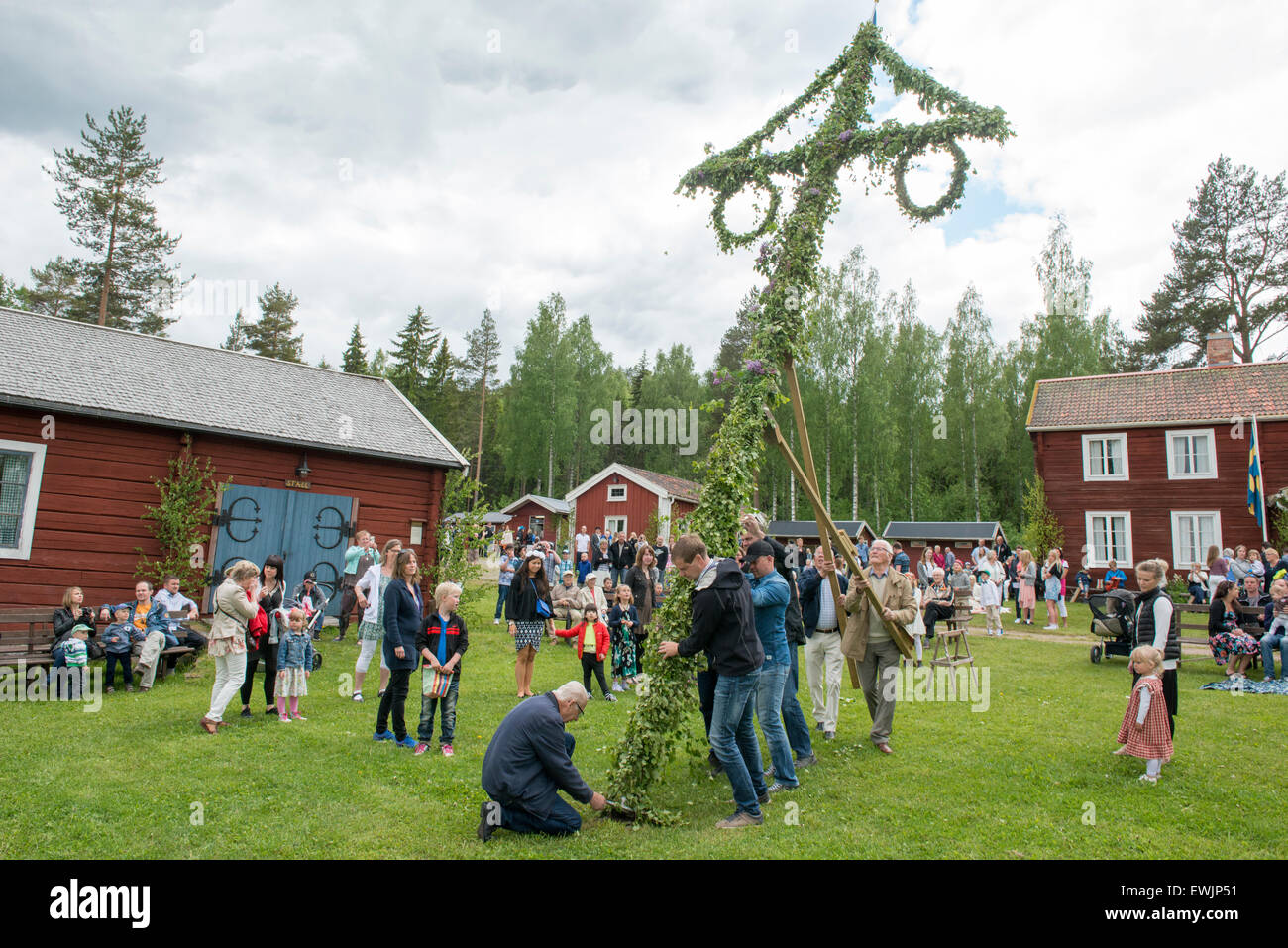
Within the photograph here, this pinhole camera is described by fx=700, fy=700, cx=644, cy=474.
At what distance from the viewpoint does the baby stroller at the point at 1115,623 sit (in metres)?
11.3

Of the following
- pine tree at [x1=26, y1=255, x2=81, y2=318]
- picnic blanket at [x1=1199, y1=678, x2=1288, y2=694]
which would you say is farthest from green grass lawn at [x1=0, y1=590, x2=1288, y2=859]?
pine tree at [x1=26, y1=255, x2=81, y2=318]

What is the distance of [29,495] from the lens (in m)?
10.9

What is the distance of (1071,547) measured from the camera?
2508cm

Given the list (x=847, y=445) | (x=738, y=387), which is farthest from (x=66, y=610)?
(x=847, y=445)

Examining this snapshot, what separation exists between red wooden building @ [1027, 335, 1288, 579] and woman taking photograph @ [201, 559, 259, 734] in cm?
2601

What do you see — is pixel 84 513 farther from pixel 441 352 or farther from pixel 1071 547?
pixel 441 352

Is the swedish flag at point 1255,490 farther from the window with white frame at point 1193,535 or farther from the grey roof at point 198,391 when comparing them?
the grey roof at point 198,391

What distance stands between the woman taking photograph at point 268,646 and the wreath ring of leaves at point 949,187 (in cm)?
781

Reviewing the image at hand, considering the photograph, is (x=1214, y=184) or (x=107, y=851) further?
(x=1214, y=184)

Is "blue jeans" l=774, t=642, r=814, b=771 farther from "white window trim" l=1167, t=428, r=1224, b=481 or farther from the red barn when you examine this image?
"white window trim" l=1167, t=428, r=1224, b=481

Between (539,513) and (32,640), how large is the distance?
28.3 metres

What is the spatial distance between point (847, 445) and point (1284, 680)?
25.6 meters

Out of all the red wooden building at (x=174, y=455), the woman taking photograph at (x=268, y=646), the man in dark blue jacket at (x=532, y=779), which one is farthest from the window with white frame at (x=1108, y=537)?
the woman taking photograph at (x=268, y=646)

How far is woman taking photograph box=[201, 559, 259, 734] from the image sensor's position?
719cm
